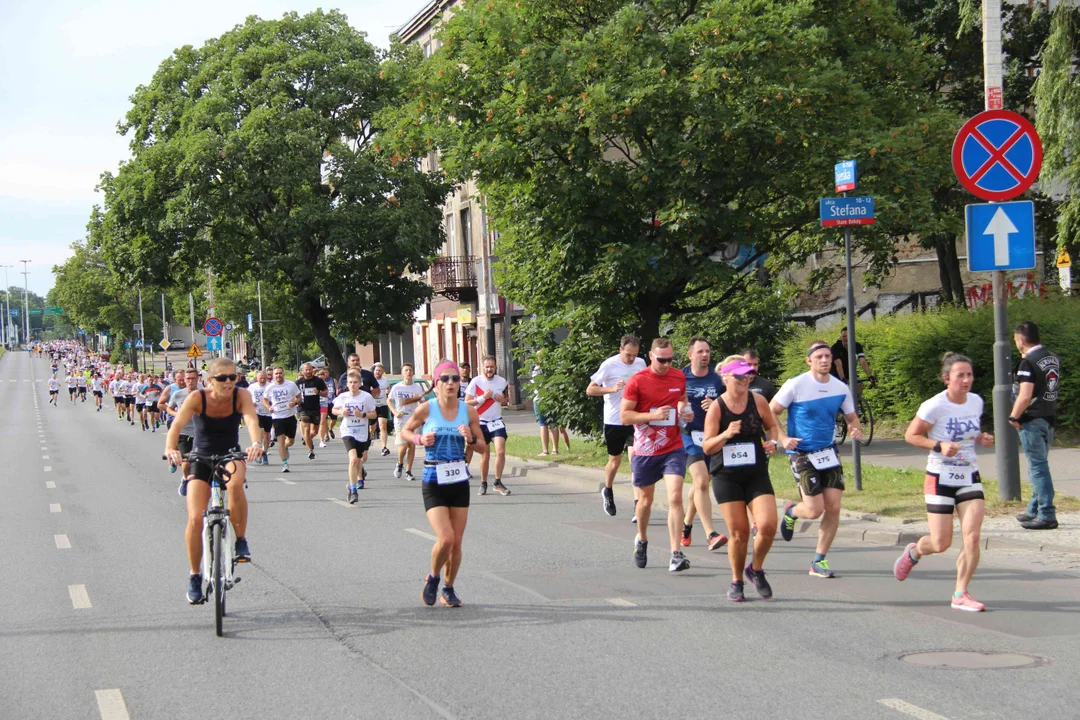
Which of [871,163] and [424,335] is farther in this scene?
[424,335]

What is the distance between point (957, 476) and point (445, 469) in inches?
133

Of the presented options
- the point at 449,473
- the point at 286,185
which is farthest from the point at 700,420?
the point at 286,185

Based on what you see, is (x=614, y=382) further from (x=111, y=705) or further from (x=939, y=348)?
(x=939, y=348)

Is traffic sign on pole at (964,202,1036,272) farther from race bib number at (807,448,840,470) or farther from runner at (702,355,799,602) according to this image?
runner at (702,355,799,602)

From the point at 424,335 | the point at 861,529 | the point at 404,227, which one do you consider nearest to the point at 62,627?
the point at 861,529

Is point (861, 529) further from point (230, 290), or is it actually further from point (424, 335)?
point (230, 290)

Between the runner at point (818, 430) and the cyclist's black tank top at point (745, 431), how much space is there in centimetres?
50

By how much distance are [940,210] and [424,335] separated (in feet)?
114

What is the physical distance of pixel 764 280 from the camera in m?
24.9

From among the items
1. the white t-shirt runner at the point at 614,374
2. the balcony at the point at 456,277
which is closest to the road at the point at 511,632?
the white t-shirt runner at the point at 614,374

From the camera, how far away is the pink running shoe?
810 cm

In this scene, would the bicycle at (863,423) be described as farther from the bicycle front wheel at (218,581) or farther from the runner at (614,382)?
the bicycle front wheel at (218,581)

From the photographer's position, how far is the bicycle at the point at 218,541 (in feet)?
26.3

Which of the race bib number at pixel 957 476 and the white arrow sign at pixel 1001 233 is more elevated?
the white arrow sign at pixel 1001 233
